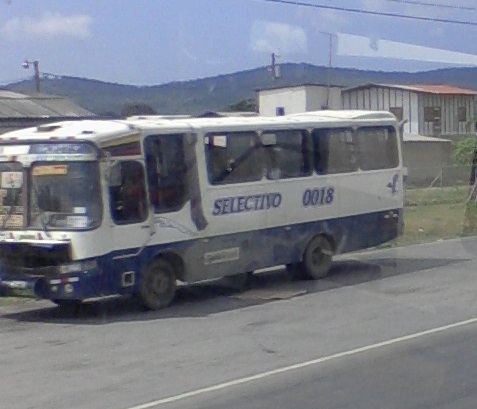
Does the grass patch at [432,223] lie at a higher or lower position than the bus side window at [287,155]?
lower

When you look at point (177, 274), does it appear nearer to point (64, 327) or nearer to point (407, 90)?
point (64, 327)

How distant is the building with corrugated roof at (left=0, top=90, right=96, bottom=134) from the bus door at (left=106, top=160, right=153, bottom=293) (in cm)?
1605

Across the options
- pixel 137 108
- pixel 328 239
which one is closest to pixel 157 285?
pixel 328 239

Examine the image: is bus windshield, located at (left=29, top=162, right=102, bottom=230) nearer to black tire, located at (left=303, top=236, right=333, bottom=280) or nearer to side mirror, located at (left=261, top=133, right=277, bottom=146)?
side mirror, located at (left=261, top=133, right=277, bottom=146)

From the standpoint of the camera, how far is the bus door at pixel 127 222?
573 inches

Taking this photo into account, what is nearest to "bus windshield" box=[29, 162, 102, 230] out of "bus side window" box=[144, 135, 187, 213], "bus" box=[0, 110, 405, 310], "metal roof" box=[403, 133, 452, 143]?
"bus" box=[0, 110, 405, 310]

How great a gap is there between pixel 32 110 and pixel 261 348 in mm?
23015

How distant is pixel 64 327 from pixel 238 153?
4225mm

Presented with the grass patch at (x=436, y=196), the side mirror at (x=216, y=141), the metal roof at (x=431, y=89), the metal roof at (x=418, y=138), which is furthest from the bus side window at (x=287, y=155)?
the metal roof at (x=418, y=138)

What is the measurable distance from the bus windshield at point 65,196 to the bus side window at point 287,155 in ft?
12.0

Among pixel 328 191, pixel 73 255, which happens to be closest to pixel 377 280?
pixel 328 191

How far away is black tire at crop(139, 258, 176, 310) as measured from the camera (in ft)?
49.6

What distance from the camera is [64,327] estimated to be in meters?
14.0

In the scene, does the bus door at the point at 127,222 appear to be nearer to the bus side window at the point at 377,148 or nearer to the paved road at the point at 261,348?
the paved road at the point at 261,348
